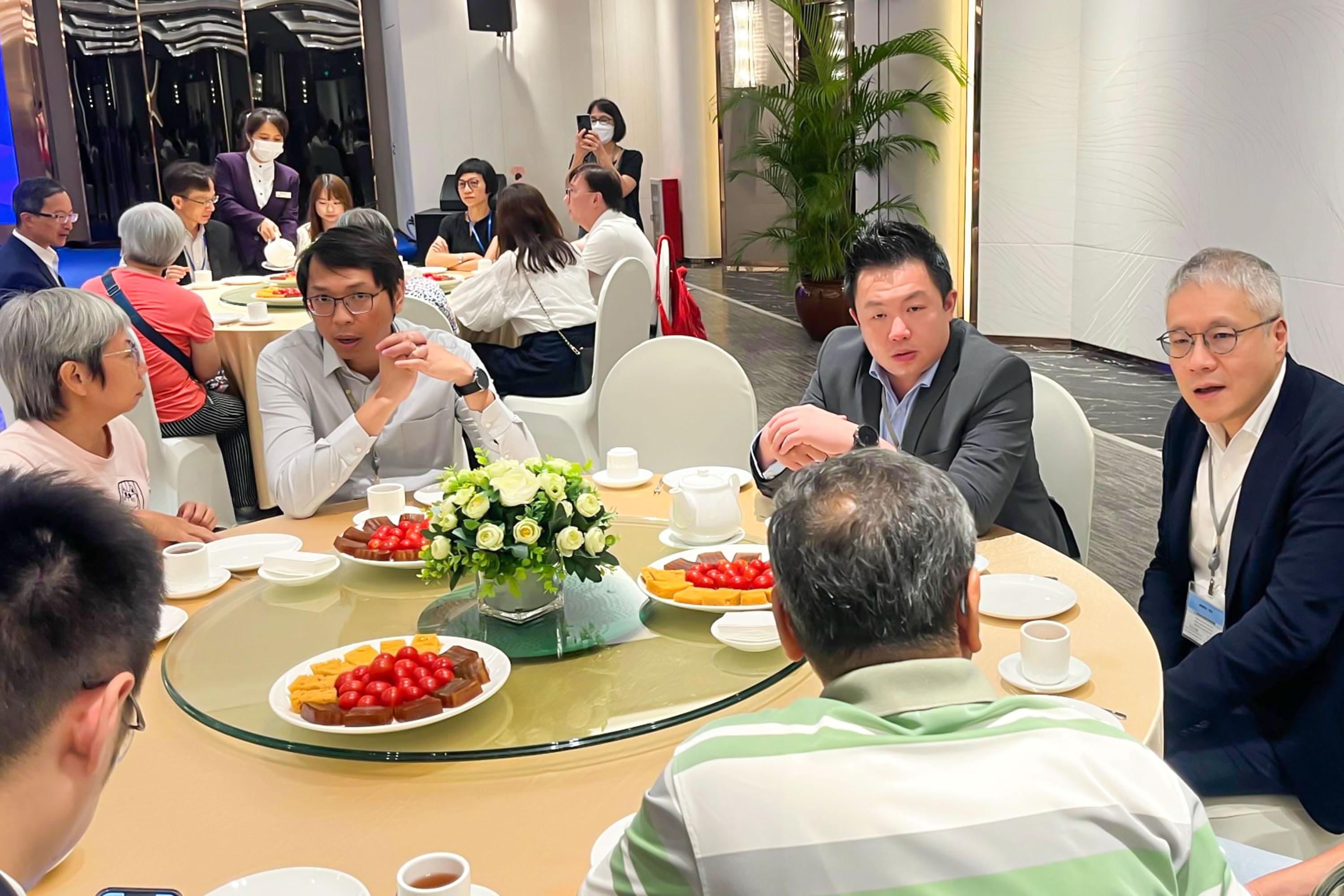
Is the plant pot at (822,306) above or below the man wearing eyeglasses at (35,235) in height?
below

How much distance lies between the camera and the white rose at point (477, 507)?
1744mm

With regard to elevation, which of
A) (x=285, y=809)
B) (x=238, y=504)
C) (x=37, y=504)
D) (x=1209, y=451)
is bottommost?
(x=238, y=504)

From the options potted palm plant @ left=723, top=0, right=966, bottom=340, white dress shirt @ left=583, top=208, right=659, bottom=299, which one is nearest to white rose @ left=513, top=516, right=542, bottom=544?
white dress shirt @ left=583, top=208, right=659, bottom=299

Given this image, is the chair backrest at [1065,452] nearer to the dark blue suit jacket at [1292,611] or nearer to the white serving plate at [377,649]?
the dark blue suit jacket at [1292,611]

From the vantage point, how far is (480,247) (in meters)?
7.11

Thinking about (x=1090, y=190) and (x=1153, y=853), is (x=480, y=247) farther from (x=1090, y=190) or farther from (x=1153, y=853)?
(x=1153, y=853)

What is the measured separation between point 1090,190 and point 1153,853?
7.31m

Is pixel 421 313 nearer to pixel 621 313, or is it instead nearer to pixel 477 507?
pixel 621 313

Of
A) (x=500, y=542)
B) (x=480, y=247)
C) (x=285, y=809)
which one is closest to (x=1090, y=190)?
(x=480, y=247)

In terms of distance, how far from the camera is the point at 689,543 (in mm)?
2209

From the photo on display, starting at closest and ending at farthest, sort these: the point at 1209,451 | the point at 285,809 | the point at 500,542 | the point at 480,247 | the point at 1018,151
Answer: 1. the point at 285,809
2. the point at 500,542
3. the point at 1209,451
4. the point at 480,247
5. the point at 1018,151

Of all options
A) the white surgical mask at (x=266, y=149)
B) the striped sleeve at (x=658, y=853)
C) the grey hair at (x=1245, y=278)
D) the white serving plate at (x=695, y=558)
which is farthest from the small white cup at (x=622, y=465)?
the white surgical mask at (x=266, y=149)

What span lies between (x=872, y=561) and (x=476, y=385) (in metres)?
1.95

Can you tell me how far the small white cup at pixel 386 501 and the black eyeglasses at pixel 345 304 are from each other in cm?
56
